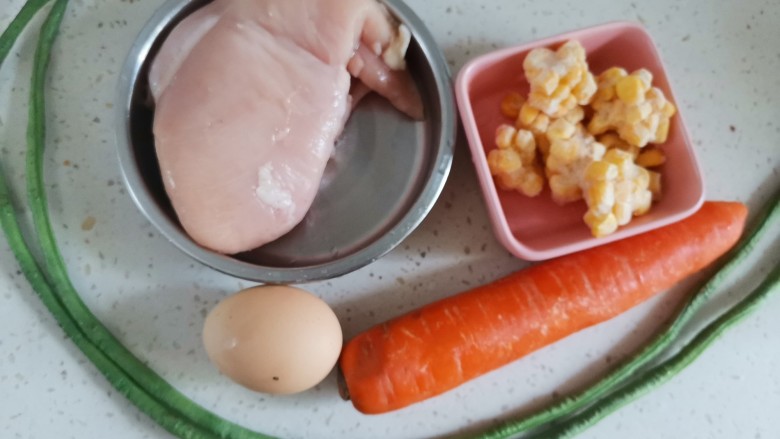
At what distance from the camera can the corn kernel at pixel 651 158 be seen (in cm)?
90

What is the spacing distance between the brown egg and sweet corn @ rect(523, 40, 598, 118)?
0.37m

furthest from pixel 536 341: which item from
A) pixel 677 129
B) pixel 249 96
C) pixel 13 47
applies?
pixel 13 47

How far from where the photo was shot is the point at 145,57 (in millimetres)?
838

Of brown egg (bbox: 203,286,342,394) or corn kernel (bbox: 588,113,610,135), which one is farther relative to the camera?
corn kernel (bbox: 588,113,610,135)

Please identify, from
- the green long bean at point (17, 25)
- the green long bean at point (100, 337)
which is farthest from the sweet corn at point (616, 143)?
the green long bean at point (17, 25)

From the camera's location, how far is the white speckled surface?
0.86m

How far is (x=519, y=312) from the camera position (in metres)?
0.89

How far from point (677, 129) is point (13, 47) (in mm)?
846

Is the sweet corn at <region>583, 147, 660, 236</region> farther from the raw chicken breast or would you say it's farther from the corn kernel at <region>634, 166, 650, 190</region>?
the raw chicken breast

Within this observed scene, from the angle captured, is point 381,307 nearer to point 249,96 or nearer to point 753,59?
point 249,96

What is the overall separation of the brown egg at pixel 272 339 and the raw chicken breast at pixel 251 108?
80 millimetres

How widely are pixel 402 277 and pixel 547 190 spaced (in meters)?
→ 0.22

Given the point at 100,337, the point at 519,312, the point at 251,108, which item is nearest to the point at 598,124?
the point at 519,312

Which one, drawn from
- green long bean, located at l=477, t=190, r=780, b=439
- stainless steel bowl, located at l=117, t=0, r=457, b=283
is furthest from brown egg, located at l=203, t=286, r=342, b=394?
green long bean, located at l=477, t=190, r=780, b=439
